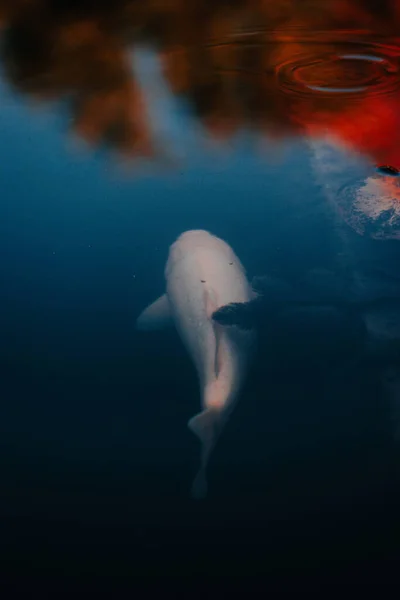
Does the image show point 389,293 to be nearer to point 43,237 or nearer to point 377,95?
point 43,237

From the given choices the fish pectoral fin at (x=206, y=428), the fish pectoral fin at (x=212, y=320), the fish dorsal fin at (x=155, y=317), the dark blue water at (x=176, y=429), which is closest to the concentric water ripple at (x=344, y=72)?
the dark blue water at (x=176, y=429)

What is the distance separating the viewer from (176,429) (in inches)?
104

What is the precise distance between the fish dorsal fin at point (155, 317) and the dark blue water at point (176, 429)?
0.05 metres

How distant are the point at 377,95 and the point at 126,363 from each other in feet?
11.7

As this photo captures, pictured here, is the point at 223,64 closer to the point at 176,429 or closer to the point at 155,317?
the point at 155,317

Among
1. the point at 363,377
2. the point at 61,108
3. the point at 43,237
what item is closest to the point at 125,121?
the point at 61,108

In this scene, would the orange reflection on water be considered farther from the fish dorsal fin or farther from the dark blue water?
the fish dorsal fin

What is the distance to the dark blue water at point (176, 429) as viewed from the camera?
220cm

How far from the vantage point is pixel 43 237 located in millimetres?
3768

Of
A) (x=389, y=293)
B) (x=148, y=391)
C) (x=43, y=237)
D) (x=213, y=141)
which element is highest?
(x=213, y=141)

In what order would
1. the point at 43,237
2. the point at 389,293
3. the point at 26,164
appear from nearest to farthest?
the point at 389,293 < the point at 43,237 < the point at 26,164

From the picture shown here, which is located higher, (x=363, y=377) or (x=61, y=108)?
(x=61, y=108)

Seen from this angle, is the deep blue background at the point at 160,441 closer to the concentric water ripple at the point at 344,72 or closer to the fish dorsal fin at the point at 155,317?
the fish dorsal fin at the point at 155,317

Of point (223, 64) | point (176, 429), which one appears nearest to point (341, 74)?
point (223, 64)
